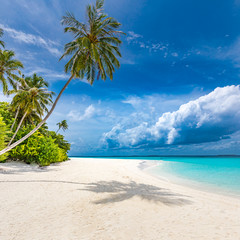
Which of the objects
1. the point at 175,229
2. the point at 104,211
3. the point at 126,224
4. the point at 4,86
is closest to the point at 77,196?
the point at 104,211

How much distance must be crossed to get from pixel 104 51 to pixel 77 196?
1092cm

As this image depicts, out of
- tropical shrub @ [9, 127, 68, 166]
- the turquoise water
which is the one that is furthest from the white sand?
tropical shrub @ [9, 127, 68, 166]

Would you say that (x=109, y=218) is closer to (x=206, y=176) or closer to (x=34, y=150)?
(x=34, y=150)

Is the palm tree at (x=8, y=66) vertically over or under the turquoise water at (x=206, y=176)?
over

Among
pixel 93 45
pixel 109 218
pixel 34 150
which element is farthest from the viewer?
pixel 34 150

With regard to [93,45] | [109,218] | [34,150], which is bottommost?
[109,218]

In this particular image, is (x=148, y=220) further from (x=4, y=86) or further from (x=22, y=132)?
(x=4, y=86)

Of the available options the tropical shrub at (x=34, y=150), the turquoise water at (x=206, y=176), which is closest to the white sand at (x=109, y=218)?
the turquoise water at (x=206, y=176)

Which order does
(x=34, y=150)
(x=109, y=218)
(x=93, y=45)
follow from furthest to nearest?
(x=34, y=150) < (x=93, y=45) < (x=109, y=218)

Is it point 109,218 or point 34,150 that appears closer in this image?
point 109,218

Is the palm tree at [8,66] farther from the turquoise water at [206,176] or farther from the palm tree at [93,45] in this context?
the turquoise water at [206,176]

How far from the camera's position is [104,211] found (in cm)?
557

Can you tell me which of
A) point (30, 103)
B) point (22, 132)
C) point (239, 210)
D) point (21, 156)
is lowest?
point (239, 210)

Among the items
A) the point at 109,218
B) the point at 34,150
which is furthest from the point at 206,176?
the point at 34,150
